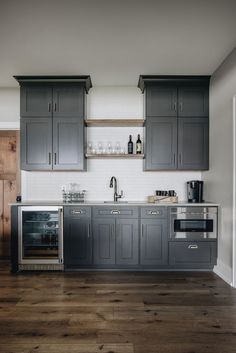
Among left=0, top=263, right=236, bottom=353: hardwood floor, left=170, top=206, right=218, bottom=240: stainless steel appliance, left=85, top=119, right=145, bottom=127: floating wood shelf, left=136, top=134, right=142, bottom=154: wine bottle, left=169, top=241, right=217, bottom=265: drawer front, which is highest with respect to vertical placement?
left=85, top=119, right=145, bottom=127: floating wood shelf

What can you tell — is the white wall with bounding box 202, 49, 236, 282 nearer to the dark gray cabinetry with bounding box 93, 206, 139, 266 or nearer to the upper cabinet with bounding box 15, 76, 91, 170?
the dark gray cabinetry with bounding box 93, 206, 139, 266

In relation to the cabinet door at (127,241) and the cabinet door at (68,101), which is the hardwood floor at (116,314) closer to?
the cabinet door at (127,241)

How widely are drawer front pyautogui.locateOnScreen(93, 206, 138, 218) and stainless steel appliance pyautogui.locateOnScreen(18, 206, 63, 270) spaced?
564mm

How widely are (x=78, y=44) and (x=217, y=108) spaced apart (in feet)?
6.74

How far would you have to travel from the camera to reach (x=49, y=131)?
4156 millimetres

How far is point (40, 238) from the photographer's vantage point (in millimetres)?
3969

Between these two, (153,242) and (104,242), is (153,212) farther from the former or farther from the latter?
(104,242)

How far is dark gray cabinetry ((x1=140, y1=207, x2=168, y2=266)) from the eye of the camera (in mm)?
3865

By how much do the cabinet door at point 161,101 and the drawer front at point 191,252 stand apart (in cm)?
193

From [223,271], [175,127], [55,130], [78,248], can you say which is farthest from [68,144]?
[223,271]

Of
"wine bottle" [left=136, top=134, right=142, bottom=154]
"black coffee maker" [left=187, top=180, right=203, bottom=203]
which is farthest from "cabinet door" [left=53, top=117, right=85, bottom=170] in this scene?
"black coffee maker" [left=187, top=180, right=203, bottom=203]

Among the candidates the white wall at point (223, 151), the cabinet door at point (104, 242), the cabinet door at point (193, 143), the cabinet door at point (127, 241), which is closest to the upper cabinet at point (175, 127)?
the cabinet door at point (193, 143)

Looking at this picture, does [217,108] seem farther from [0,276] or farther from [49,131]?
[0,276]

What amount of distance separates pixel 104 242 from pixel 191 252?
1234mm
